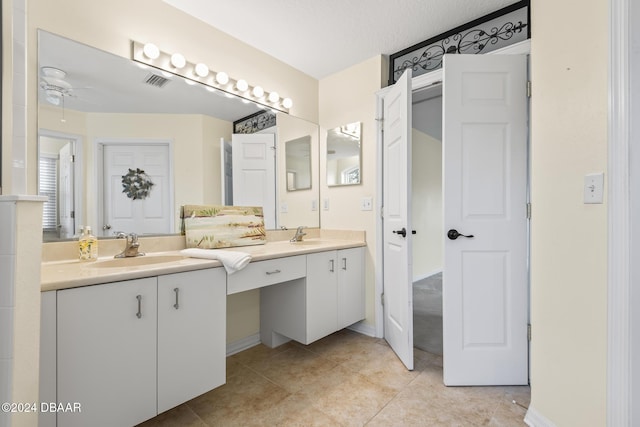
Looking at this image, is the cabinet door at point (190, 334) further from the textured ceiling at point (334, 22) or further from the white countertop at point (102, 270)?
the textured ceiling at point (334, 22)

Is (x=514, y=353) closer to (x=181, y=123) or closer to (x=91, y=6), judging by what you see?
(x=181, y=123)

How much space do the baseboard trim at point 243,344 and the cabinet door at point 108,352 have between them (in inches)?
36.5

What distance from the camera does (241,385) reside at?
1.77m

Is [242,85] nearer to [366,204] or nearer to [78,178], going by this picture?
[78,178]

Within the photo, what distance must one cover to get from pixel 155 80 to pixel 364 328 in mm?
2429

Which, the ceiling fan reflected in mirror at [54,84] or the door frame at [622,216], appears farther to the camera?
the ceiling fan reflected in mirror at [54,84]

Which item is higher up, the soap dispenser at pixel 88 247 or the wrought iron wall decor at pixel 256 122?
the wrought iron wall decor at pixel 256 122

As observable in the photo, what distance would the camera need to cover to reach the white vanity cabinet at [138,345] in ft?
3.42

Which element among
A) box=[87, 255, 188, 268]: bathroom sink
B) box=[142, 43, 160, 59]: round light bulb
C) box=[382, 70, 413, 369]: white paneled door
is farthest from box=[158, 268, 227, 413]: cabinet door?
box=[142, 43, 160, 59]: round light bulb

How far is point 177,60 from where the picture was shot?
179 cm

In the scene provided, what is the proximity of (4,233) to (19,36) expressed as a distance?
0.70 m

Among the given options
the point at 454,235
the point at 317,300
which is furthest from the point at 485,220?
the point at 317,300

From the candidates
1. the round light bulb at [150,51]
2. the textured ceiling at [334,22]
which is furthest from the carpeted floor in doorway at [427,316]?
the round light bulb at [150,51]

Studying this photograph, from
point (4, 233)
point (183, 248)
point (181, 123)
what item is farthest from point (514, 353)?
point (181, 123)
